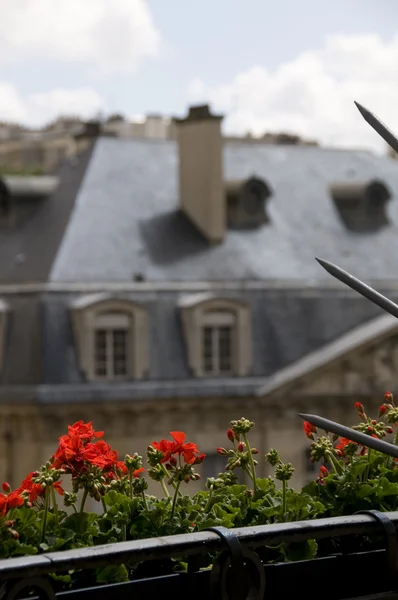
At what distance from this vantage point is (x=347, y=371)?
119 ft

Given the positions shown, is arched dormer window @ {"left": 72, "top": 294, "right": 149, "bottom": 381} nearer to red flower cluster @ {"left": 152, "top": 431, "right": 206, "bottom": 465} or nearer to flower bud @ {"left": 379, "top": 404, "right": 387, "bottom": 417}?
flower bud @ {"left": 379, "top": 404, "right": 387, "bottom": 417}

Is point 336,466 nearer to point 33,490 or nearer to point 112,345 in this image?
point 33,490

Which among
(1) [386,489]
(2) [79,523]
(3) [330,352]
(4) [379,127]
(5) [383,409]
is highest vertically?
(3) [330,352]

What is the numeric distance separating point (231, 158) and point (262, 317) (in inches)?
259

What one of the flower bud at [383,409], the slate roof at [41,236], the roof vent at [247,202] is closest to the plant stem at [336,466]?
the flower bud at [383,409]

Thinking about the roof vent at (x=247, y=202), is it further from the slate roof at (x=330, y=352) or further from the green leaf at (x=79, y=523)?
the green leaf at (x=79, y=523)

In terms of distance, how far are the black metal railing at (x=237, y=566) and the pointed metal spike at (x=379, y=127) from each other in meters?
1.10

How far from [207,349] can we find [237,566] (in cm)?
3128

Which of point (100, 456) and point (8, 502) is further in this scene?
point (100, 456)

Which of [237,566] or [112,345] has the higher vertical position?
[112,345]

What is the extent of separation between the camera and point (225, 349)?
117 ft

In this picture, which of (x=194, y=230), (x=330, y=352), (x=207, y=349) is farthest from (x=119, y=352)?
(x=330, y=352)

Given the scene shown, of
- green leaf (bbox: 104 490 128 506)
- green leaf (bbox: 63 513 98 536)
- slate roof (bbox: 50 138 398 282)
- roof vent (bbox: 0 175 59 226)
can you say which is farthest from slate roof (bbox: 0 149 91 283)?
green leaf (bbox: 63 513 98 536)

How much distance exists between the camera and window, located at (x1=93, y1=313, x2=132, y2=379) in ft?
112
